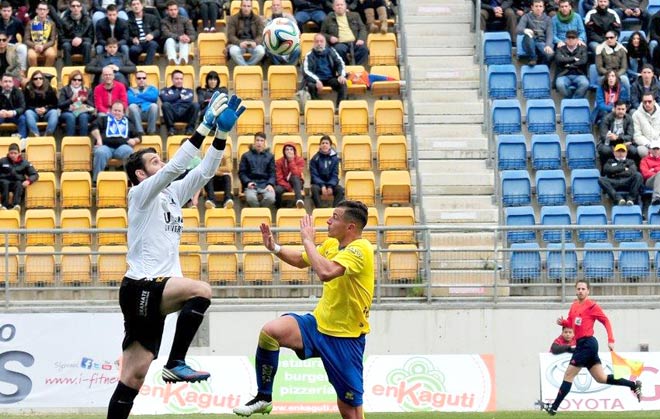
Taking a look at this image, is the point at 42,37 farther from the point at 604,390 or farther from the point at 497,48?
the point at 604,390

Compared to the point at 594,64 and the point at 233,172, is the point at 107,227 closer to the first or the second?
the point at 233,172

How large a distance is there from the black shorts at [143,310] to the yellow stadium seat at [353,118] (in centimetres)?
1202

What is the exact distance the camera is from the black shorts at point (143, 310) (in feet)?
35.8

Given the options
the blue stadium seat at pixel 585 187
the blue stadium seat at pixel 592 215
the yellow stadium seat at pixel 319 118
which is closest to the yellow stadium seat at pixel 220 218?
the yellow stadium seat at pixel 319 118

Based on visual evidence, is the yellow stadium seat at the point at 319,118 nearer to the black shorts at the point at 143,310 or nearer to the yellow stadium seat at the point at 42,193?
the yellow stadium seat at the point at 42,193

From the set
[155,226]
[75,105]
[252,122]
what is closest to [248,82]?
[252,122]

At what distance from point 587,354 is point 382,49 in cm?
877

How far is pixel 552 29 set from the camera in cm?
2442

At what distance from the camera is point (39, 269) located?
19781mm

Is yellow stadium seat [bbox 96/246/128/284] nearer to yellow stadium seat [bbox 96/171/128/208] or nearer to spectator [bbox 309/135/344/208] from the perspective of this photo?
yellow stadium seat [bbox 96/171/128/208]

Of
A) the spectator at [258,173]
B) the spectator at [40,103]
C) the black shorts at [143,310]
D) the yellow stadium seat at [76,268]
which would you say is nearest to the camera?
the black shorts at [143,310]

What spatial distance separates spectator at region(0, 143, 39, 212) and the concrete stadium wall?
383 centimetres

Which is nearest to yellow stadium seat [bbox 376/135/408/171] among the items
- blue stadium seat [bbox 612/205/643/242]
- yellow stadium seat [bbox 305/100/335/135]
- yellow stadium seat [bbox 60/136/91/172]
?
yellow stadium seat [bbox 305/100/335/135]

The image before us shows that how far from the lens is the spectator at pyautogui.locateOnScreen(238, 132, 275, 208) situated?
21203 millimetres
